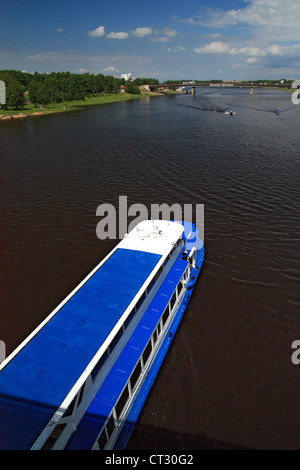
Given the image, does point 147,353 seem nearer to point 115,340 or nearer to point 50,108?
point 115,340

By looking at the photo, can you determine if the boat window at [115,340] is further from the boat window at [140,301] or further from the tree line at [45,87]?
the tree line at [45,87]

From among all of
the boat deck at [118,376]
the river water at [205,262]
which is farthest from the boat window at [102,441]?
the river water at [205,262]

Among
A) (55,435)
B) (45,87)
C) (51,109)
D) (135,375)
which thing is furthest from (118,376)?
(45,87)

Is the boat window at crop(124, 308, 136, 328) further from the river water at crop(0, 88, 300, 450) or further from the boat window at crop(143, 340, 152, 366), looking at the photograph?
the river water at crop(0, 88, 300, 450)

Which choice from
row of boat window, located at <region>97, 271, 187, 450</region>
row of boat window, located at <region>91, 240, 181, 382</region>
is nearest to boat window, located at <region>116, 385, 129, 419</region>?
row of boat window, located at <region>97, 271, 187, 450</region>

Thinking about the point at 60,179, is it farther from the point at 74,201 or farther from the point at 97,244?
the point at 97,244
